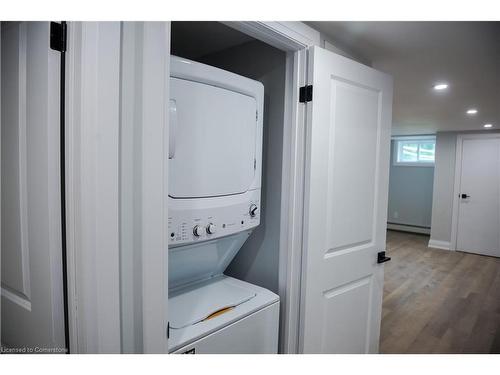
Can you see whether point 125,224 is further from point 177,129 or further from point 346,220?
point 346,220

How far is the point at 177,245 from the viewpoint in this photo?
3.83 feet

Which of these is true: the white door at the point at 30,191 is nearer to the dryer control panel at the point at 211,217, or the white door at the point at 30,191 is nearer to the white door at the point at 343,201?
the dryer control panel at the point at 211,217

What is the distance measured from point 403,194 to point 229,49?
6081mm

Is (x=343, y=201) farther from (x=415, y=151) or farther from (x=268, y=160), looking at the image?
(x=415, y=151)

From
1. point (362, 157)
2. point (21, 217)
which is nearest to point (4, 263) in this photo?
point (21, 217)

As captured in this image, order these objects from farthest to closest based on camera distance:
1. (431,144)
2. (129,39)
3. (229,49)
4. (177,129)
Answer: (431,144), (229,49), (177,129), (129,39)

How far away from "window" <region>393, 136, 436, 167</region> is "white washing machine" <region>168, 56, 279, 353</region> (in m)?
6.15

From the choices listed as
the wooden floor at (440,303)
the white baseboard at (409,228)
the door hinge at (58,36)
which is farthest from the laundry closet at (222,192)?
the white baseboard at (409,228)

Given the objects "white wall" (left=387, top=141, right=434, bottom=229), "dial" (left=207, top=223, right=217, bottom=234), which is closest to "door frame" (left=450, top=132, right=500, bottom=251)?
"white wall" (left=387, top=141, right=434, bottom=229)

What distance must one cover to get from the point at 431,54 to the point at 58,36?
71.9 inches

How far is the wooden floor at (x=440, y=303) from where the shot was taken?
2520mm

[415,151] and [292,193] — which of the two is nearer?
[292,193]

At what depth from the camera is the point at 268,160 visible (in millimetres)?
1640

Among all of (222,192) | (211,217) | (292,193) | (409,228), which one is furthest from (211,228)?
(409,228)
